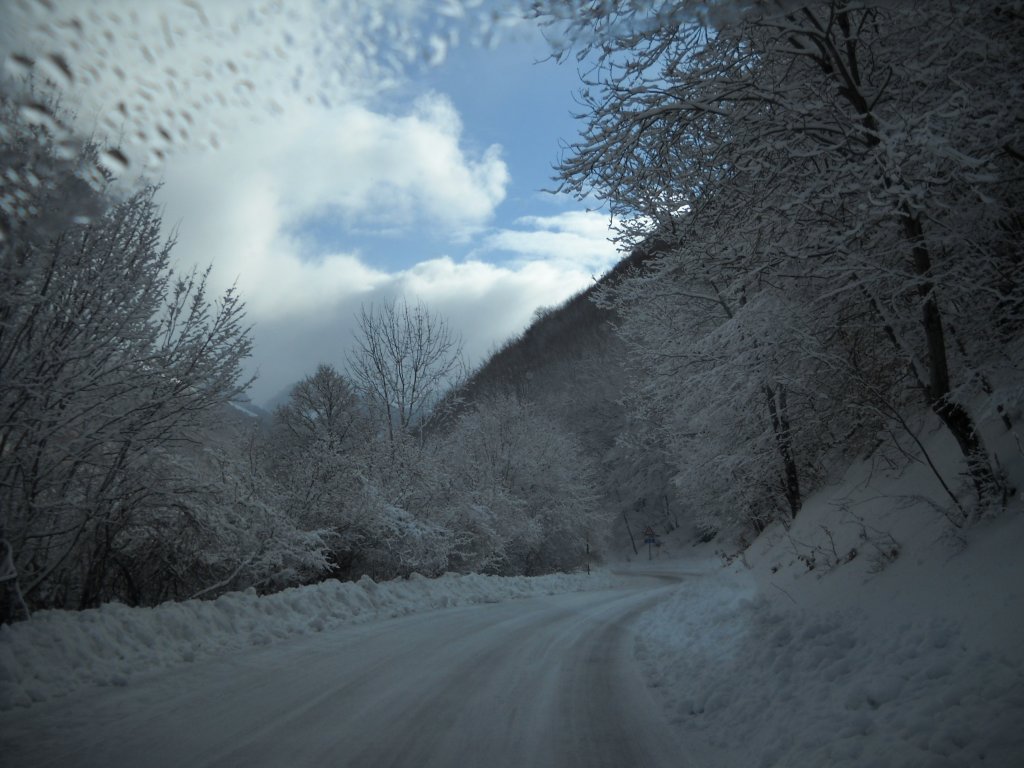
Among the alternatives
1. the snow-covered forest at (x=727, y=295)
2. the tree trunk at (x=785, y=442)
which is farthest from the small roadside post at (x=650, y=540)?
the tree trunk at (x=785, y=442)

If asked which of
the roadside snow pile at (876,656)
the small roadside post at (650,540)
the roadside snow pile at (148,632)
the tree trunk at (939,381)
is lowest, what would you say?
the small roadside post at (650,540)

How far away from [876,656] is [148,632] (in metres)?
7.50

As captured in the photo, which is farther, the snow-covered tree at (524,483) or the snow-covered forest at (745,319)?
the snow-covered tree at (524,483)

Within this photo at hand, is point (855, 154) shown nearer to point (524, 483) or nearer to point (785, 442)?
point (785, 442)

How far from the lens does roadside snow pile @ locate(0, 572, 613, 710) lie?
5.30m

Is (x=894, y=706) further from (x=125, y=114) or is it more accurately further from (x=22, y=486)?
(x=22, y=486)

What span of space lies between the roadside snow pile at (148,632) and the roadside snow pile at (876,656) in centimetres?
522

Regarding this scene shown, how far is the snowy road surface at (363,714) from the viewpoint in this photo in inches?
151

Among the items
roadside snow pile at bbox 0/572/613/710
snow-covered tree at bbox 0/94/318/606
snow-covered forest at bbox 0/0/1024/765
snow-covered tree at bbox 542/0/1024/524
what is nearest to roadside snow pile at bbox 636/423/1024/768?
snow-covered forest at bbox 0/0/1024/765

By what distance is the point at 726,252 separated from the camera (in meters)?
6.29

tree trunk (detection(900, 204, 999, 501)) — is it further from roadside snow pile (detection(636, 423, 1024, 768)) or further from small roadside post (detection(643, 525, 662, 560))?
small roadside post (detection(643, 525, 662, 560))

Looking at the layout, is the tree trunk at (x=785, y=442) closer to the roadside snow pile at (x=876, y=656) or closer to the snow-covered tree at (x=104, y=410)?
the roadside snow pile at (x=876, y=656)

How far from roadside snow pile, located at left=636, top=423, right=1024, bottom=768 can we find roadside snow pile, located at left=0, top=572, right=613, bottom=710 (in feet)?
17.1

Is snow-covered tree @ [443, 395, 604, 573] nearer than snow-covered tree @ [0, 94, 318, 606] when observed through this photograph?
No
